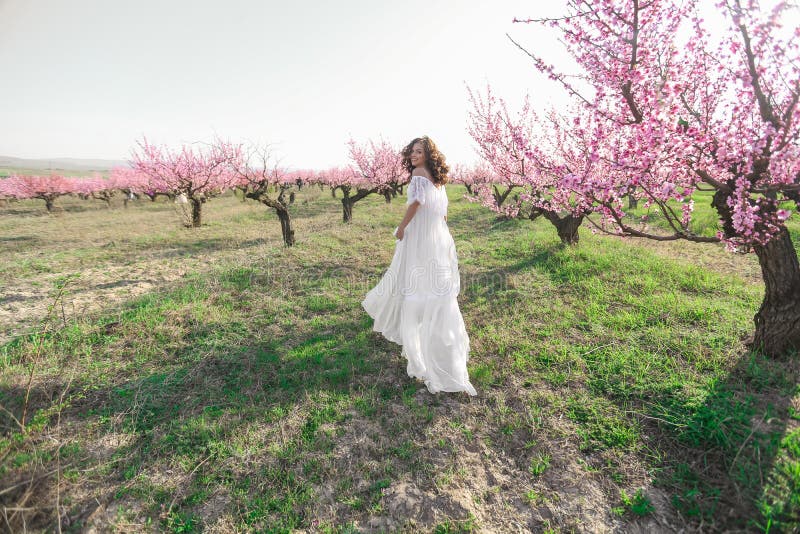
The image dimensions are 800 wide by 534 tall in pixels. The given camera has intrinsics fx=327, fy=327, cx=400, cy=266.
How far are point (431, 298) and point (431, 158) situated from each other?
1845mm

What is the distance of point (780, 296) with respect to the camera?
Result: 3.91 meters

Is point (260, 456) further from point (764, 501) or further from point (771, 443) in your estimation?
point (771, 443)

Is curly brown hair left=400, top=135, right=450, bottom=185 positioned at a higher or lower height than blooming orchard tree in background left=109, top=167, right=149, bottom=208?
lower

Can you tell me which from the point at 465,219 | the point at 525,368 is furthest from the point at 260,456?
the point at 465,219

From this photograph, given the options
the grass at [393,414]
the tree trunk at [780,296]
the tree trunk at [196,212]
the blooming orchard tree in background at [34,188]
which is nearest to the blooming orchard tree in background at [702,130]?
the tree trunk at [780,296]

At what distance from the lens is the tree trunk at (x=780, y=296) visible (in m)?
3.80

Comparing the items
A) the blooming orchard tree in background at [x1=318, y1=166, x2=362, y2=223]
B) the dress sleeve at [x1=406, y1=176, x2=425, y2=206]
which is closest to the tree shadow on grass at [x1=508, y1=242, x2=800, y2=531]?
the dress sleeve at [x1=406, y1=176, x2=425, y2=206]

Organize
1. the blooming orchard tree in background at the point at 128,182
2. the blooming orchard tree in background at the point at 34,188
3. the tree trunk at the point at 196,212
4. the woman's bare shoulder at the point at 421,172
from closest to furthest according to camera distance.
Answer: the woman's bare shoulder at the point at 421,172, the tree trunk at the point at 196,212, the blooming orchard tree in background at the point at 34,188, the blooming orchard tree in background at the point at 128,182

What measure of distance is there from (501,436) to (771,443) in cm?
223

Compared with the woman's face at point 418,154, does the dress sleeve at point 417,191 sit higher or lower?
lower

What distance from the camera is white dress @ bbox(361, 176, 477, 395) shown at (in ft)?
13.3

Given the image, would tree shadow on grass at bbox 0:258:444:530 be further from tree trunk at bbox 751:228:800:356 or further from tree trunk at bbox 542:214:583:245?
tree trunk at bbox 542:214:583:245

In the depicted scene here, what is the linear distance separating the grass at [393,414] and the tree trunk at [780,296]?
1.00 ft

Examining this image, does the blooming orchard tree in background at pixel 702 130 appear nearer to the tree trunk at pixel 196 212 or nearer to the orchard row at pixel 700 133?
the orchard row at pixel 700 133
